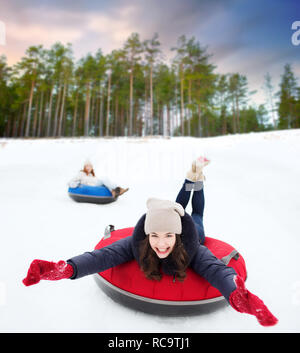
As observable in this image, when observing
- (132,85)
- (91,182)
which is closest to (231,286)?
(91,182)

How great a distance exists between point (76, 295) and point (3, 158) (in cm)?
794

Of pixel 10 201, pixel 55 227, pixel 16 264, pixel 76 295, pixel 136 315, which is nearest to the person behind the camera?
pixel 136 315

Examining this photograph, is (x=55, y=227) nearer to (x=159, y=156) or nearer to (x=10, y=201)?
(x=10, y=201)

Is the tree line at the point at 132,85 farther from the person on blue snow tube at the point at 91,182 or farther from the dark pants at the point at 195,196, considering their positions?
the dark pants at the point at 195,196

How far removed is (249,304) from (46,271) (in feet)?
3.86

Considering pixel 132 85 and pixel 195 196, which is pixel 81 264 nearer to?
pixel 195 196

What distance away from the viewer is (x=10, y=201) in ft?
13.5

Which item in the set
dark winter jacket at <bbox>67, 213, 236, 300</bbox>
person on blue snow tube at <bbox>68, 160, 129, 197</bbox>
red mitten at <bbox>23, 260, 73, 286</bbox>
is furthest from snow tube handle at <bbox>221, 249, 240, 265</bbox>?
person on blue snow tube at <bbox>68, 160, 129, 197</bbox>

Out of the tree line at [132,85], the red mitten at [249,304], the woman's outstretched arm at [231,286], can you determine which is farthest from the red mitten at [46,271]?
the tree line at [132,85]

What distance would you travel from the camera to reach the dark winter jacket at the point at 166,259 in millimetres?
1304

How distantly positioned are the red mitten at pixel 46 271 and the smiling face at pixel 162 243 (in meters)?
0.56

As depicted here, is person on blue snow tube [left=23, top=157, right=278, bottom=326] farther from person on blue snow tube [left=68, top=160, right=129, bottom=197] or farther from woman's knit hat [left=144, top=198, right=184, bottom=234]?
person on blue snow tube [left=68, top=160, right=129, bottom=197]

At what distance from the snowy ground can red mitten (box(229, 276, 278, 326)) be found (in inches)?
17.8
